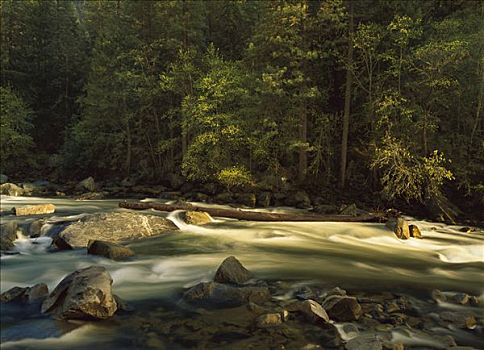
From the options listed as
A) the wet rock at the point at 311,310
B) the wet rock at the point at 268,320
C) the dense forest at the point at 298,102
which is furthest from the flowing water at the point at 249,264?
the dense forest at the point at 298,102

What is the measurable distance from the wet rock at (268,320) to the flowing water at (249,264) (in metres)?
1.99

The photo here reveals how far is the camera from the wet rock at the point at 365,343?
221 inches

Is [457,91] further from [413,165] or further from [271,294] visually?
[271,294]

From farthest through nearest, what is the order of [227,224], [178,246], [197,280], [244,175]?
[244,175] → [227,224] → [178,246] → [197,280]

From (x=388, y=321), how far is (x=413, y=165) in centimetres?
1291

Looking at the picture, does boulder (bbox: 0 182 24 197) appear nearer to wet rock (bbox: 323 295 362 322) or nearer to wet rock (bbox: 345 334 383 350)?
wet rock (bbox: 323 295 362 322)

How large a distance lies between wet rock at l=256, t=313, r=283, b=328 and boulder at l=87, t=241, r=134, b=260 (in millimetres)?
4734

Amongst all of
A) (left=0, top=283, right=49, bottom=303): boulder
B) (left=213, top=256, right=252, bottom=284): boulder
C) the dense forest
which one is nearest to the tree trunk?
the dense forest

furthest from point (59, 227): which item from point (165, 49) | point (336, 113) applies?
point (165, 49)

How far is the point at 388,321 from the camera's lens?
6832mm

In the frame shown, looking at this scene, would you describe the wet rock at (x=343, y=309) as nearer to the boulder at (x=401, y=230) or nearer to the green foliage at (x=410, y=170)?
Answer: the boulder at (x=401, y=230)

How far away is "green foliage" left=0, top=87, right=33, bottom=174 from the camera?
34406mm

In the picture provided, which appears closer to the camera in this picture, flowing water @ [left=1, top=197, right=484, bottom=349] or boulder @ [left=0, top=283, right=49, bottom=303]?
flowing water @ [left=1, top=197, right=484, bottom=349]

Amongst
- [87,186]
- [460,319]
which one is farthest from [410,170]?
[87,186]
